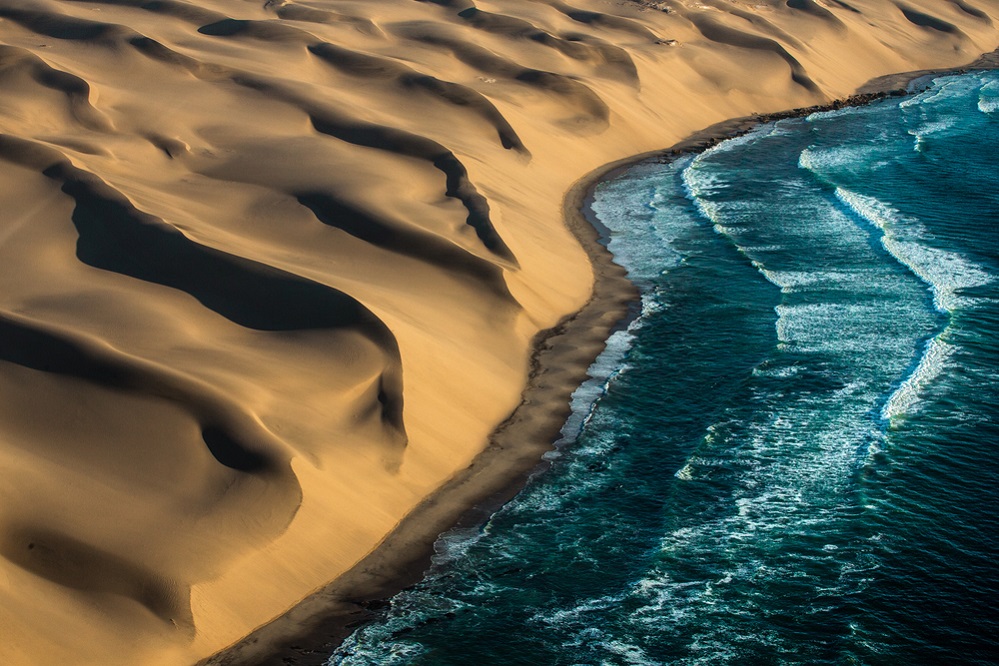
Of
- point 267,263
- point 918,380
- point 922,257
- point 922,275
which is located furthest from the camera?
point 922,257

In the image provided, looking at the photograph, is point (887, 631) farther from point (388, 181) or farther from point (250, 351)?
point (388, 181)

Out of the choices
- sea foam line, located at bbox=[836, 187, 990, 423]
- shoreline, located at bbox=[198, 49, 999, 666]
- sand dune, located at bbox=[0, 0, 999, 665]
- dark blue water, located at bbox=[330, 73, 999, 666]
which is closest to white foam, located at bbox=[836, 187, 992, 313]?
sea foam line, located at bbox=[836, 187, 990, 423]

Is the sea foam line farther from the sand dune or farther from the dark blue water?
the sand dune

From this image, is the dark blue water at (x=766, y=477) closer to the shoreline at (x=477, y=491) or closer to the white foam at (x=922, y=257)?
the white foam at (x=922, y=257)

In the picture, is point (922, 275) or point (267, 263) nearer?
point (267, 263)

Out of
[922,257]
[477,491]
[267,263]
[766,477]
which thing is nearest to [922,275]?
[922,257]

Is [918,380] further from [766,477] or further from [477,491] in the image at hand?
[477,491]

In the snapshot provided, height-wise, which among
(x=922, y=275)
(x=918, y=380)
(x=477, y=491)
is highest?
(x=922, y=275)

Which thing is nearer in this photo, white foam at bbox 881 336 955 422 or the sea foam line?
white foam at bbox 881 336 955 422
